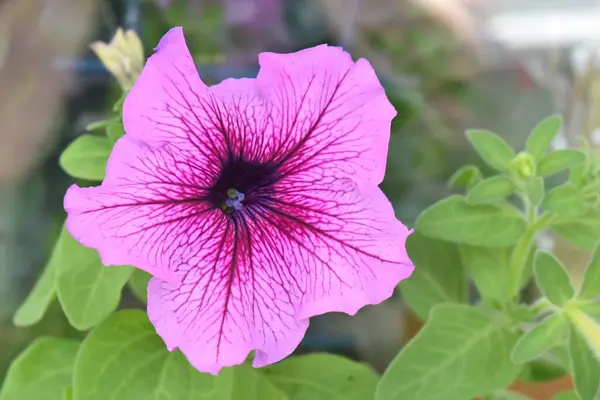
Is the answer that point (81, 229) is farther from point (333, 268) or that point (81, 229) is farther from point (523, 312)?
point (523, 312)

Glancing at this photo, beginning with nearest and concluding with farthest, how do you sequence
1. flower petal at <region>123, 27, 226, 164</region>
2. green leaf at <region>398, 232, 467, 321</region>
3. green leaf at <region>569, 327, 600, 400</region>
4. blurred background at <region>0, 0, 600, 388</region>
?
flower petal at <region>123, 27, 226, 164</region>, green leaf at <region>569, 327, 600, 400</region>, green leaf at <region>398, 232, 467, 321</region>, blurred background at <region>0, 0, 600, 388</region>

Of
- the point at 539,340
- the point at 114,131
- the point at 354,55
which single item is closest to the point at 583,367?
the point at 539,340

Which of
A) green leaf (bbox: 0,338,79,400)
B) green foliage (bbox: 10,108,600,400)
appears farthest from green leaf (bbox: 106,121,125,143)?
green leaf (bbox: 0,338,79,400)

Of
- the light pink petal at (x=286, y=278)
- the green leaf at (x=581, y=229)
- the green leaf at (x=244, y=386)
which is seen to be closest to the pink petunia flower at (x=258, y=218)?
the light pink petal at (x=286, y=278)

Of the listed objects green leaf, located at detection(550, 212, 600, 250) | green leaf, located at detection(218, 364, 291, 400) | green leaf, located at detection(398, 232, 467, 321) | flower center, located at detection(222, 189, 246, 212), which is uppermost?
green leaf, located at detection(550, 212, 600, 250)

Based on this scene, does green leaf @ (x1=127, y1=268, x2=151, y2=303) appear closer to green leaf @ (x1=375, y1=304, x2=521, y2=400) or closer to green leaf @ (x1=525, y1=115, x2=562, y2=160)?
green leaf @ (x1=375, y1=304, x2=521, y2=400)

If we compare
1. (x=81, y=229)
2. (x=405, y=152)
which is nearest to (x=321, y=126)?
(x=81, y=229)
